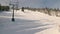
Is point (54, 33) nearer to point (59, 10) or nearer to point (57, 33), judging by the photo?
point (57, 33)

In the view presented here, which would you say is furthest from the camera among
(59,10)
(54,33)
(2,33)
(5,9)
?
(59,10)

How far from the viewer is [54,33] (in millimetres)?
13508

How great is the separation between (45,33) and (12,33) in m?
2.46

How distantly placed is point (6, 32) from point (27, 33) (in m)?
1.53

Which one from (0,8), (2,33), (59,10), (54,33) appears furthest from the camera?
(59,10)

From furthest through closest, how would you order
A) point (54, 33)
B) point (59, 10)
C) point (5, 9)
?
point (59, 10) → point (5, 9) → point (54, 33)

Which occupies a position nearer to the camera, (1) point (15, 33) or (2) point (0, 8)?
(1) point (15, 33)

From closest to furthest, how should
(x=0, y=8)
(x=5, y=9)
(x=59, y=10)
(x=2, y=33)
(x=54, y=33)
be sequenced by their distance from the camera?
(x=2, y=33), (x=54, y=33), (x=0, y=8), (x=5, y=9), (x=59, y=10)

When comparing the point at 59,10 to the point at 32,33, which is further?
the point at 59,10

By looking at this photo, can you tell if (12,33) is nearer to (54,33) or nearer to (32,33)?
(32,33)

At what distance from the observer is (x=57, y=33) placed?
44.8 feet

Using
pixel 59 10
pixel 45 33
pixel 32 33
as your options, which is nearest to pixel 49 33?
pixel 45 33

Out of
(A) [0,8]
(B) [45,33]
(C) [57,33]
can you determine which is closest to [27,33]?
(B) [45,33]

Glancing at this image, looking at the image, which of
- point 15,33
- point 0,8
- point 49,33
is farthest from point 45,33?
point 0,8
